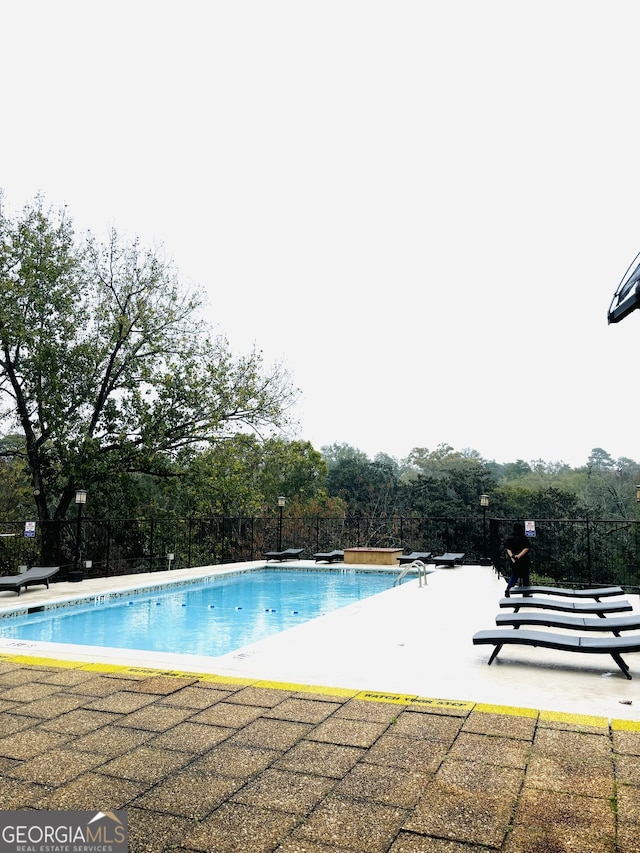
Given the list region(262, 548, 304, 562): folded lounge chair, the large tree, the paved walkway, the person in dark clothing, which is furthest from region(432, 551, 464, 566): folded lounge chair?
the paved walkway

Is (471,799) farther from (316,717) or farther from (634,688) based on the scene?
(634,688)

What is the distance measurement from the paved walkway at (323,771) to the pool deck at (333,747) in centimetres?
1

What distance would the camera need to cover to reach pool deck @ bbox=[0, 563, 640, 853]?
8.64 ft

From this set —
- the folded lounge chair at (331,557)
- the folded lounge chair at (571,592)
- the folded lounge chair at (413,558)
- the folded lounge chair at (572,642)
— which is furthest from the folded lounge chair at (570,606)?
the folded lounge chair at (331,557)

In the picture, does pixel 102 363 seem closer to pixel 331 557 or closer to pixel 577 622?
pixel 331 557

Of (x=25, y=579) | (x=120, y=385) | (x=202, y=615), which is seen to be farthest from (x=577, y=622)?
(x=120, y=385)

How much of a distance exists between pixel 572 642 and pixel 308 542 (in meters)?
22.3

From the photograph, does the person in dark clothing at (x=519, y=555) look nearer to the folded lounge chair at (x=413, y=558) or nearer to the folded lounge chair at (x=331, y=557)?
the folded lounge chair at (x=413, y=558)

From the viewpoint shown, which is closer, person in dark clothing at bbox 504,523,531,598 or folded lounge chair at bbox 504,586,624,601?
folded lounge chair at bbox 504,586,624,601

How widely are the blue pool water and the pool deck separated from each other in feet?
8.90

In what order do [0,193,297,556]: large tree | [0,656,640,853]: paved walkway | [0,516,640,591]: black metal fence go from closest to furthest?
[0,656,640,853]: paved walkway
[0,193,297,556]: large tree
[0,516,640,591]: black metal fence

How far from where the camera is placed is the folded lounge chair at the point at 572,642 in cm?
511

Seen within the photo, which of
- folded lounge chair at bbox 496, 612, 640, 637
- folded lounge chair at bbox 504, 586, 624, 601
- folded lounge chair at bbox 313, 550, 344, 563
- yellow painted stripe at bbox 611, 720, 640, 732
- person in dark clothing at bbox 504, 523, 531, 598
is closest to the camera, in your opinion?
yellow painted stripe at bbox 611, 720, 640, 732

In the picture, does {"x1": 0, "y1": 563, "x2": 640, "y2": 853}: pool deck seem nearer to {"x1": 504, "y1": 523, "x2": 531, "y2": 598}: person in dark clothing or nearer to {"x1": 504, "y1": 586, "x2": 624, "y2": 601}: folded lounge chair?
{"x1": 504, "y1": 586, "x2": 624, "y2": 601}: folded lounge chair
